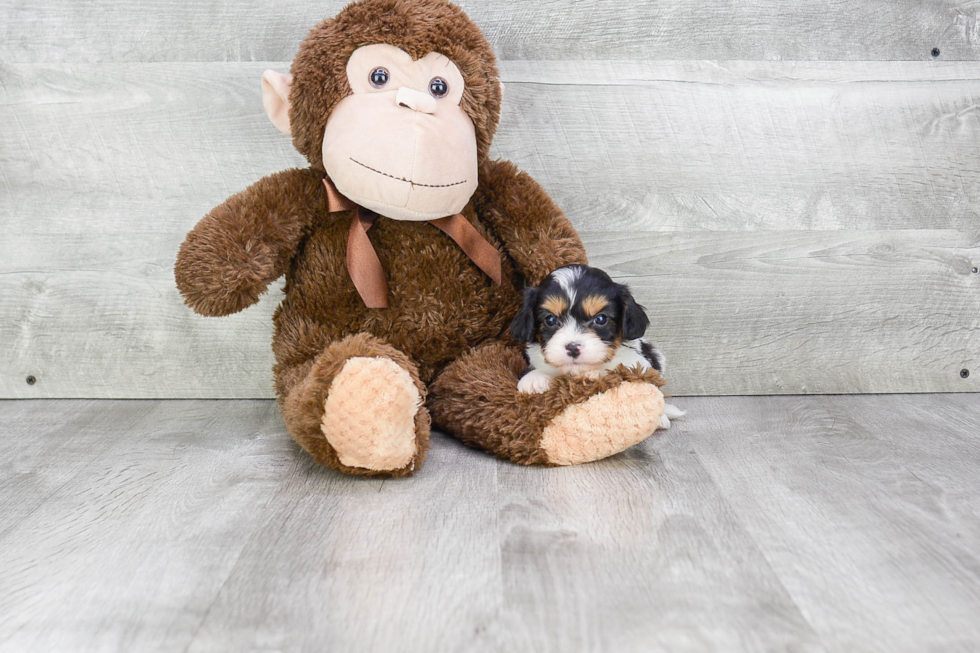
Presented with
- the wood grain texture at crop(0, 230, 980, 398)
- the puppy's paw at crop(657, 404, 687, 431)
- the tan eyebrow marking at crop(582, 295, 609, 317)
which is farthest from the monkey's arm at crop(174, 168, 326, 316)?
the puppy's paw at crop(657, 404, 687, 431)

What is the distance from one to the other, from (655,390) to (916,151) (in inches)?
33.2

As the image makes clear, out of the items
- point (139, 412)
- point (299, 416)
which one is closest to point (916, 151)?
point (299, 416)

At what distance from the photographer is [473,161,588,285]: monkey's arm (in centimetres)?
137

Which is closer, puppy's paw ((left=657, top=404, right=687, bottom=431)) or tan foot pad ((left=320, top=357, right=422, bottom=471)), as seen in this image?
tan foot pad ((left=320, top=357, right=422, bottom=471))

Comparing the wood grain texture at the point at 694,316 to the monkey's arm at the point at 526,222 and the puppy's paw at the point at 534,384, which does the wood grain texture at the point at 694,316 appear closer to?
the monkey's arm at the point at 526,222

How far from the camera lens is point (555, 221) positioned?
139 centimetres

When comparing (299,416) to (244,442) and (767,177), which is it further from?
(767,177)

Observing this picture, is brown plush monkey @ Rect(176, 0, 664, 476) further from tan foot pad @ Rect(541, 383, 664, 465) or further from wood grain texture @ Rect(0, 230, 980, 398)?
wood grain texture @ Rect(0, 230, 980, 398)

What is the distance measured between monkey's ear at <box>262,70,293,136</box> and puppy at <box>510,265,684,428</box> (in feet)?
1.58

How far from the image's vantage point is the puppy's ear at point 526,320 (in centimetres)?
126

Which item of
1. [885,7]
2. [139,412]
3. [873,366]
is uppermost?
[885,7]

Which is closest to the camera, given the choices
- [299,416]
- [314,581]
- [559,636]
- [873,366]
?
[559,636]

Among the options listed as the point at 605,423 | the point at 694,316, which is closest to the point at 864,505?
the point at 605,423

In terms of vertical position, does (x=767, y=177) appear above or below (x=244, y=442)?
above
